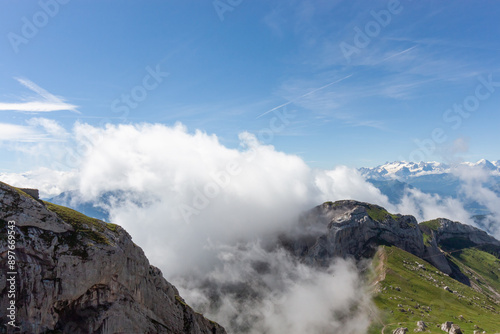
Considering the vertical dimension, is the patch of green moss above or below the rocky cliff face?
above

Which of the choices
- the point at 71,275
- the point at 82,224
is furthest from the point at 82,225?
the point at 71,275

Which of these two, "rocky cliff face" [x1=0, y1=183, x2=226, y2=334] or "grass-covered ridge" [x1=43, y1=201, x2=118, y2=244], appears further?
"grass-covered ridge" [x1=43, y1=201, x2=118, y2=244]

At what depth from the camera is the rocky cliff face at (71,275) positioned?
160 feet

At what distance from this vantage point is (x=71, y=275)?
179 feet

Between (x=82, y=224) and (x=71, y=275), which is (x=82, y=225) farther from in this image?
(x=71, y=275)

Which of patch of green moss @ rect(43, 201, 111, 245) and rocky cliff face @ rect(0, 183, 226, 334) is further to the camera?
patch of green moss @ rect(43, 201, 111, 245)

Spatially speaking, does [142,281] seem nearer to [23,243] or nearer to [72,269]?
[72,269]

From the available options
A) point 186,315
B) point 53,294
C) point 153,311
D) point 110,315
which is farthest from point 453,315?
point 53,294

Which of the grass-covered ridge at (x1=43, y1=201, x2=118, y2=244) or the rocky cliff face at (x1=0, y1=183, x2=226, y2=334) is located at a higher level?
the grass-covered ridge at (x1=43, y1=201, x2=118, y2=244)

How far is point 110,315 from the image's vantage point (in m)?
59.0

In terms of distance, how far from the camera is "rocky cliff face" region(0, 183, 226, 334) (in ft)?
160

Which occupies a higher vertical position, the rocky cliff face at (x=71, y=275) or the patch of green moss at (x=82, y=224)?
the patch of green moss at (x=82, y=224)

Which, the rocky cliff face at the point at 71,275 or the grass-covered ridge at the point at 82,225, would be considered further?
the grass-covered ridge at the point at 82,225

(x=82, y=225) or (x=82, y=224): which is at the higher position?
(x=82, y=224)
